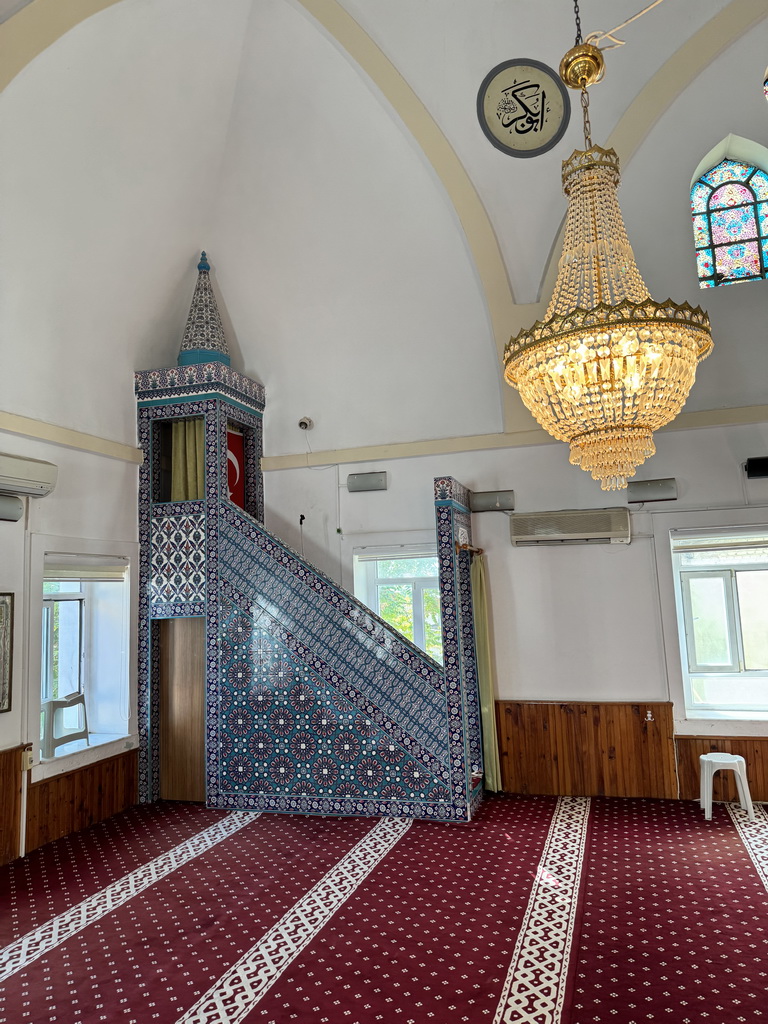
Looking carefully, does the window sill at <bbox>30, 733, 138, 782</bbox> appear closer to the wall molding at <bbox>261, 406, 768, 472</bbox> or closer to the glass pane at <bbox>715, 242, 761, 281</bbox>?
the wall molding at <bbox>261, 406, 768, 472</bbox>

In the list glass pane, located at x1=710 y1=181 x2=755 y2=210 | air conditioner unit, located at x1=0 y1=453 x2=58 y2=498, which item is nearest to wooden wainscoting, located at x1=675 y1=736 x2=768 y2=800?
glass pane, located at x1=710 y1=181 x2=755 y2=210

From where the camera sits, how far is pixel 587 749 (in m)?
5.76

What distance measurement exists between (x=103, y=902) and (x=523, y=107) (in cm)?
600

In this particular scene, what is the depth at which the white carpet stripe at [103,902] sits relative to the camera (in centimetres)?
341

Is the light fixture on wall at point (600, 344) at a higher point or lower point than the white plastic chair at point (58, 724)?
higher

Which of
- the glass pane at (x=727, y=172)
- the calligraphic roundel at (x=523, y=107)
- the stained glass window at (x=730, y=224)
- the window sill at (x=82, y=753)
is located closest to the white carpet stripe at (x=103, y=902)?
the window sill at (x=82, y=753)

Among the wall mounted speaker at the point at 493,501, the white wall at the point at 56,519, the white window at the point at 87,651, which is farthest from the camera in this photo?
the wall mounted speaker at the point at 493,501

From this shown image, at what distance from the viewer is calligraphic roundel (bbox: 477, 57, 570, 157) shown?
5.17 meters

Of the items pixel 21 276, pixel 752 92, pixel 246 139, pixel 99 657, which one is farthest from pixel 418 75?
pixel 99 657

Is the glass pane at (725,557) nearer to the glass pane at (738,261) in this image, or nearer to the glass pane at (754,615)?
the glass pane at (754,615)

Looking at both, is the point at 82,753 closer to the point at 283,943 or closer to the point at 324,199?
the point at 283,943

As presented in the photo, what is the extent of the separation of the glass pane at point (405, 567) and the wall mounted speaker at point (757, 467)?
2.67 m

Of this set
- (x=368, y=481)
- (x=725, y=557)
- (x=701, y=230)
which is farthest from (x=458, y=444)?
(x=701, y=230)

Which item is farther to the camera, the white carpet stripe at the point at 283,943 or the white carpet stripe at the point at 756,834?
the white carpet stripe at the point at 756,834
